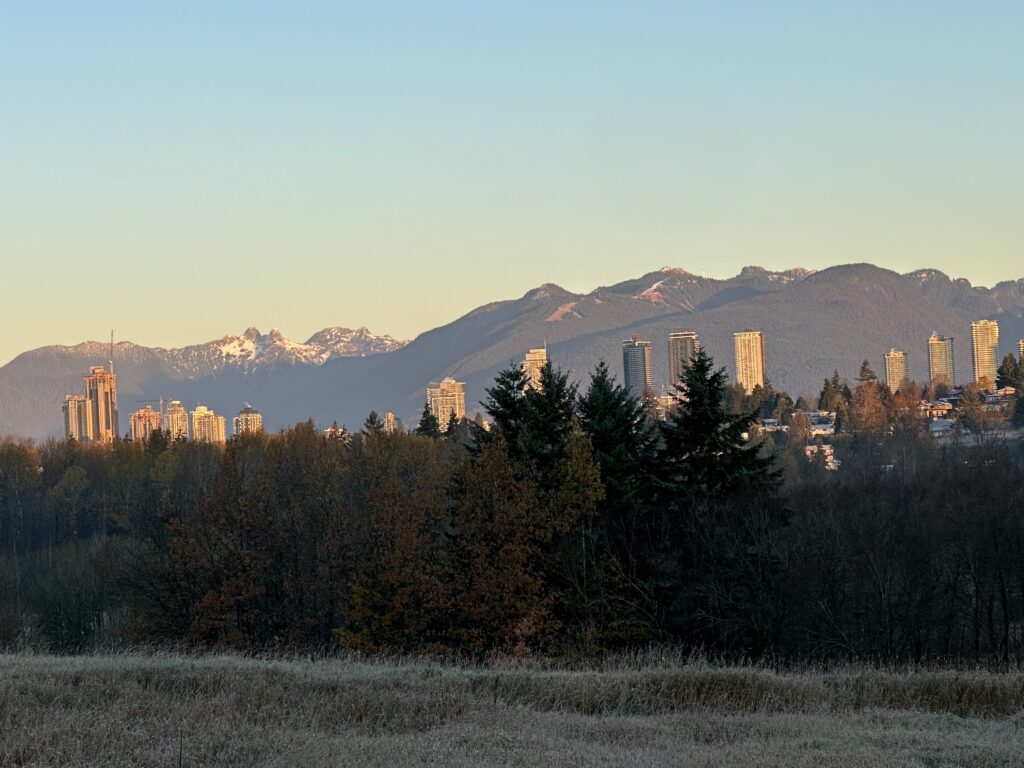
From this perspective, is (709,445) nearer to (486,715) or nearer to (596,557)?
(596,557)

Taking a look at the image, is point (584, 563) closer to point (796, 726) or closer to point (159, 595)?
point (159, 595)

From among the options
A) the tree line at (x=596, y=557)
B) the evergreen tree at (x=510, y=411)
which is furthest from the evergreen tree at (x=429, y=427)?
the evergreen tree at (x=510, y=411)

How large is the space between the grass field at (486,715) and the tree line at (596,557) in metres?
20.0

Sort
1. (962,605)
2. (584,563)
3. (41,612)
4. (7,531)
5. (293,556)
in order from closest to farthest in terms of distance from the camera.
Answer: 1. (584,563)
2. (962,605)
3. (293,556)
4. (41,612)
5. (7,531)

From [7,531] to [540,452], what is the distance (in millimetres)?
91318

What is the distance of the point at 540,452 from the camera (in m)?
47.2

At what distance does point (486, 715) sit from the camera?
17844 mm

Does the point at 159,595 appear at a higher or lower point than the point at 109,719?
lower

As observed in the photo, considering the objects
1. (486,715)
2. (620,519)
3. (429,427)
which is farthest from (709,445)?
(429,427)

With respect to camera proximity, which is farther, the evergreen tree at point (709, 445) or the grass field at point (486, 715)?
the evergreen tree at point (709, 445)

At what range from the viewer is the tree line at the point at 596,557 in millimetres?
44219

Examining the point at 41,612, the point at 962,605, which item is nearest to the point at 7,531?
the point at 41,612

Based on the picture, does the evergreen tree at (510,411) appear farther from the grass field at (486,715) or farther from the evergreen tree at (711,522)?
the grass field at (486,715)

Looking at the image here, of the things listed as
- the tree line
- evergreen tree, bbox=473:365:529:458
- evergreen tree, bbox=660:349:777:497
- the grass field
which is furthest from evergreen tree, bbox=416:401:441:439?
the grass field
